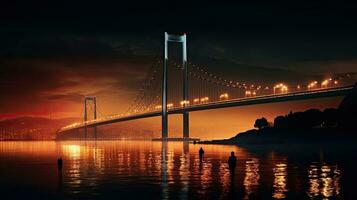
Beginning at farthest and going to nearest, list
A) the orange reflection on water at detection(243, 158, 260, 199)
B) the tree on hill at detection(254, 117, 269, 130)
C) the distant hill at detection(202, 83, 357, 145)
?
the tree on hill at detection(254, 117, 269, 130) → the distant hill at detection(202, 83, 357, 145) → the orange reflection on water at detection(243, 158, 260, 199)

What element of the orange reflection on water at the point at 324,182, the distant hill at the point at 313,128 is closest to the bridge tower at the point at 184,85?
the distant hill at the point at 313,128

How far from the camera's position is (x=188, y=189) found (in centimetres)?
2406

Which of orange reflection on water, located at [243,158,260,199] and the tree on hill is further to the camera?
the tree on hill

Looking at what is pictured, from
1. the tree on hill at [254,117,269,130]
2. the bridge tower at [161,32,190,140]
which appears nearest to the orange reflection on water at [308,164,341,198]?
the bridge tower at [161,32,190,140]

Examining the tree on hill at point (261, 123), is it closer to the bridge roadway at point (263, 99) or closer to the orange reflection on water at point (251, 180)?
the bridge roadway at point (263, 99)

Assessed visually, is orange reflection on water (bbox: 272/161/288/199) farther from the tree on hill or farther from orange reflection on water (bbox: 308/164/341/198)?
the tree on hill

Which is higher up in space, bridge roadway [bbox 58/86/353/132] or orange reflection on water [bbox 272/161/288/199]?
bridge roadway [bbox 58/86/353/132]

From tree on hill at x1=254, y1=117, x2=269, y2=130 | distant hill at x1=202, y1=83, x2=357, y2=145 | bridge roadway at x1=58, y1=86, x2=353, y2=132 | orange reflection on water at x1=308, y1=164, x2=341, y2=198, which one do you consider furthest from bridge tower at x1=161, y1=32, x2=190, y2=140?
orange reflection on water at x1=308, y1=164, x2=341, y2=198

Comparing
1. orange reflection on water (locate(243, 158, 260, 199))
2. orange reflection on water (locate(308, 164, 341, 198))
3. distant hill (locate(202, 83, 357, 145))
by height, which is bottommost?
orange reflection on water (locate(308, 164, 341, 198))

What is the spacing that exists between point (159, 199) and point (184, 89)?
332ft

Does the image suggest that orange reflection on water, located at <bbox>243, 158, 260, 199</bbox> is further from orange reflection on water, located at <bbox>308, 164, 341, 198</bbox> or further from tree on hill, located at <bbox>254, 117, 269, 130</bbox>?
tree on hill, located at <bbox>254, 117, 269, 130</bbox>

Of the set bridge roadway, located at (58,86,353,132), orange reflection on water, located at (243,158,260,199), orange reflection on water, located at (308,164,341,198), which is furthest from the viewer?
bridge roadway, located at (58,86,353,132)

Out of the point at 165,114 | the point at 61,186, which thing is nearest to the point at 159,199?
the point at 61,186

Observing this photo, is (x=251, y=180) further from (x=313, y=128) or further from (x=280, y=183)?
(x=313, y=128)
